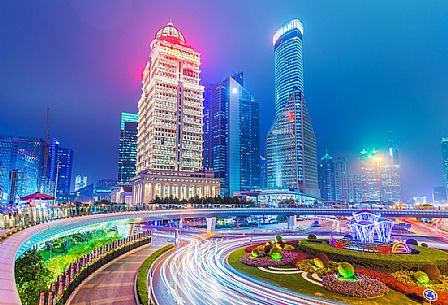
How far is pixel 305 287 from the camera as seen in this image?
27.2 m

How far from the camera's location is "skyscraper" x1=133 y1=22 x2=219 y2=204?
409 feet

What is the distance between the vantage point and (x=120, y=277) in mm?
31891

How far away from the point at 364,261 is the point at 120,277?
87.6 feet

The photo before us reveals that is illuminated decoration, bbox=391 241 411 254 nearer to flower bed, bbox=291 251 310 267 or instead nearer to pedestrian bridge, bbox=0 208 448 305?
flower bed, bbox=291 251 310 267

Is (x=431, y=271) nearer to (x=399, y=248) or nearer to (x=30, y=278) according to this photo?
(x=399, y=248)

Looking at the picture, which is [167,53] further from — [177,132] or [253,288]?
[253,288]

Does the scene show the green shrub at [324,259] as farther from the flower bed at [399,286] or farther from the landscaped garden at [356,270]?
the flower bed at [399,286]

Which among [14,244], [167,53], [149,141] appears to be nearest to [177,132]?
[149,141]

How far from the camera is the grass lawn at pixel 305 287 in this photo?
23844mm

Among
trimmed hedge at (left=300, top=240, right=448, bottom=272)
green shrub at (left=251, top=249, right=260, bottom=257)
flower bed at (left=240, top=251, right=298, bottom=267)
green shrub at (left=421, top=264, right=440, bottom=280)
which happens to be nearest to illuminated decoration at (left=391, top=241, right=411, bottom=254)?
trimmed hedge at (left=300, top=240, right=448, bottom=272)

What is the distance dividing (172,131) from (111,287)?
10833 cm

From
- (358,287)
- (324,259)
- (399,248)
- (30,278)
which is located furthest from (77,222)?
(399,248)

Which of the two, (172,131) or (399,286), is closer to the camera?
(399,286)

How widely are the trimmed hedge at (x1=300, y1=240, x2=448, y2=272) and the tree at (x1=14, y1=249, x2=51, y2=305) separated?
30.1 meters
